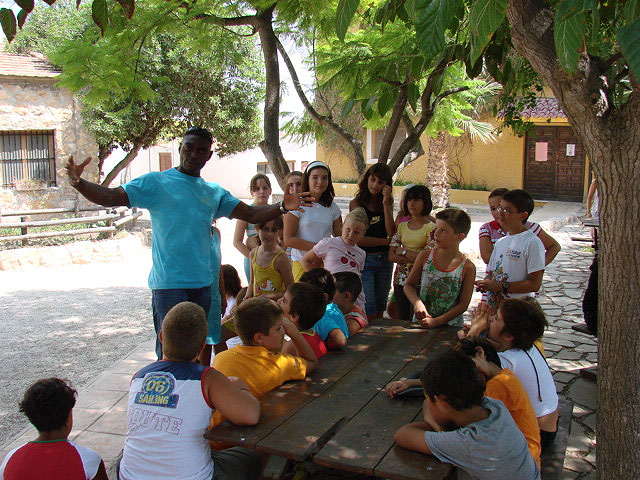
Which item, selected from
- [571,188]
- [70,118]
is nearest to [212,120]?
[70,118]

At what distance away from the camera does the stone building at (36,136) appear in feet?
50.9

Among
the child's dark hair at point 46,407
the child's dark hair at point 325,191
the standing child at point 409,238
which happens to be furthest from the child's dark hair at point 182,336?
the child's dark hair at point 325,191

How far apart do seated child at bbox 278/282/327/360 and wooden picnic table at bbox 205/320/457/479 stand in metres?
0.12

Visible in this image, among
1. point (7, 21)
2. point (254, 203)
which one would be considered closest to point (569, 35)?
point (7, 21)

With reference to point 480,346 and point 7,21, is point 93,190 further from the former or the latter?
point 480,346

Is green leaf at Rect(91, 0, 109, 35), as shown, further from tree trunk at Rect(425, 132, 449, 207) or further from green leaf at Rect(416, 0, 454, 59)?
tree trunk at Rect(425, 132, 449, 207)

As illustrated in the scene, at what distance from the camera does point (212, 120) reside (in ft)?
56.0

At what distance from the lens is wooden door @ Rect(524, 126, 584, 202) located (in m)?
19.3

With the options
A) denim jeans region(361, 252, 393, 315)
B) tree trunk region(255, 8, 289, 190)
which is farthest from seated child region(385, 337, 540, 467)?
tree trunk region(255, 8, 289, 190)

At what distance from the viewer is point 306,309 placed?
3.34 m

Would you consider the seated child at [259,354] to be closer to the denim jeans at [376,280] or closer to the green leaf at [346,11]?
the green leaf at [346,11]

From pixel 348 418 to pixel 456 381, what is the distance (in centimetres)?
58

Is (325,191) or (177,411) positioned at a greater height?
(325,191)

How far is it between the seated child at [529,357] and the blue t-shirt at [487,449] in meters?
0.57
